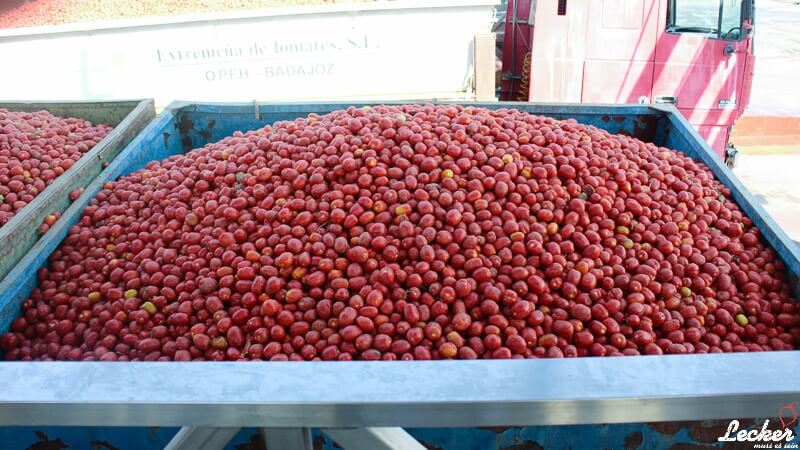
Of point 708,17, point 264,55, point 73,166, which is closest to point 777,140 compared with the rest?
point 708,17

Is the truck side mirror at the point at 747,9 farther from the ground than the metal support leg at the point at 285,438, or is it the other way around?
the truck side mirror at the point at 747,9

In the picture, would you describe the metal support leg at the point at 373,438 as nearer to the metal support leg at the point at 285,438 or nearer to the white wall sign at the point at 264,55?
the metal support leg at the point at 285,438

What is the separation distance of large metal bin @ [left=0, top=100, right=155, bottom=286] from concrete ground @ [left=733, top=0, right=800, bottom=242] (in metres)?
4.87

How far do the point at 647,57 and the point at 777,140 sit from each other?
11.0ft

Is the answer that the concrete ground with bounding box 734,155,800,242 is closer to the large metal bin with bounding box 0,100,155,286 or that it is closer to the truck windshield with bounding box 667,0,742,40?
the truck windshield with bounding box 667,0,742,40

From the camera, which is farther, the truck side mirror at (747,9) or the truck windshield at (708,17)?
the truck windshield at (708,17)

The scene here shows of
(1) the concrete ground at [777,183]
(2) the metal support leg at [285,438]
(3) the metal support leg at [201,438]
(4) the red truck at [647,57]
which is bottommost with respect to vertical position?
(1) the concrete ground at [777,183]

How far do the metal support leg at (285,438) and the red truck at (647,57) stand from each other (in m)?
4.92

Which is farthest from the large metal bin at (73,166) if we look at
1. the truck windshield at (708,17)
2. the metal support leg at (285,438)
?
the truck windshield at (708,17)

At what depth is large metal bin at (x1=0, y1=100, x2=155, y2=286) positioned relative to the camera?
2.10 meters

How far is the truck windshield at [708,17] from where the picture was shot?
518 centimetres

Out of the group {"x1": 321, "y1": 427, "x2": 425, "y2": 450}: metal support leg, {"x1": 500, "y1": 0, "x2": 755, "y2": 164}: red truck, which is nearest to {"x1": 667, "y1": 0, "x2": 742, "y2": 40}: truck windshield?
{"x1": 500, "y1": 0, "x2": 755, "y2": 164}: red truck

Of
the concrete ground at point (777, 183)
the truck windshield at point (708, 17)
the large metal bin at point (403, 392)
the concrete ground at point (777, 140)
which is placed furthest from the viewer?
the concrete ground at point (777, 140)

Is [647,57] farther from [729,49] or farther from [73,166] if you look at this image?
[73,166]
